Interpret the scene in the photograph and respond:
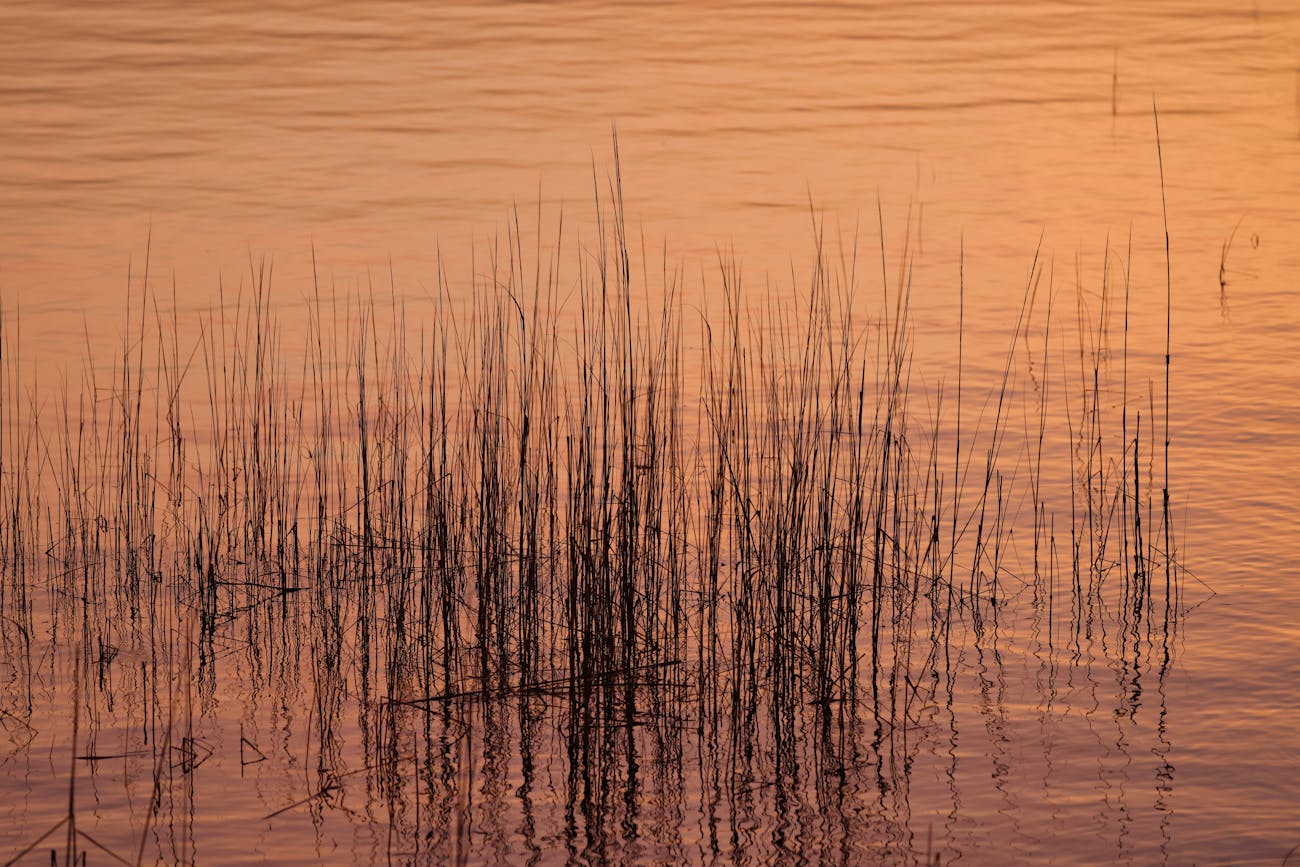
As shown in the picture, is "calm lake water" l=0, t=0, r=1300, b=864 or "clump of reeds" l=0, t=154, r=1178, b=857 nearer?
"calm lake water" l=0, t=0, r=1300, b=864

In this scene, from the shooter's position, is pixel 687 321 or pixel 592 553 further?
pixel 687 321

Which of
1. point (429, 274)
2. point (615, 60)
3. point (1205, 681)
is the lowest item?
point (1205, 681)

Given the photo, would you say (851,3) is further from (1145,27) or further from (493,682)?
(493,682)

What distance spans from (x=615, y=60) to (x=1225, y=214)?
522 cm

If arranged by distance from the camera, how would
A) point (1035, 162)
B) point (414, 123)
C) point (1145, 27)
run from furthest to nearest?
point (1145, 27) → point (414, 123) → point (1035, 162)

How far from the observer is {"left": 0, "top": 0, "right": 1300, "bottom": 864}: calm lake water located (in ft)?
12.4

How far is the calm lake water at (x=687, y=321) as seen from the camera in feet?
12.4

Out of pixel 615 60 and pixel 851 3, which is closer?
pixel 615 60

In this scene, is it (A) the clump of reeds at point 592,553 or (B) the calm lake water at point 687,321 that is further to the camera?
(A) the clump of reeds at point 592,553

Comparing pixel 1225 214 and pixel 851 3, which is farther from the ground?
pixel 851 3

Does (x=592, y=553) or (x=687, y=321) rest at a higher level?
(x=687, y=321)

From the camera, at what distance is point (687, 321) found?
7273 millimetres

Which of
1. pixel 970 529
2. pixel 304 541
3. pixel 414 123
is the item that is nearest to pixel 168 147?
pixel 414 123

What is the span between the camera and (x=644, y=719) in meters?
4.10
